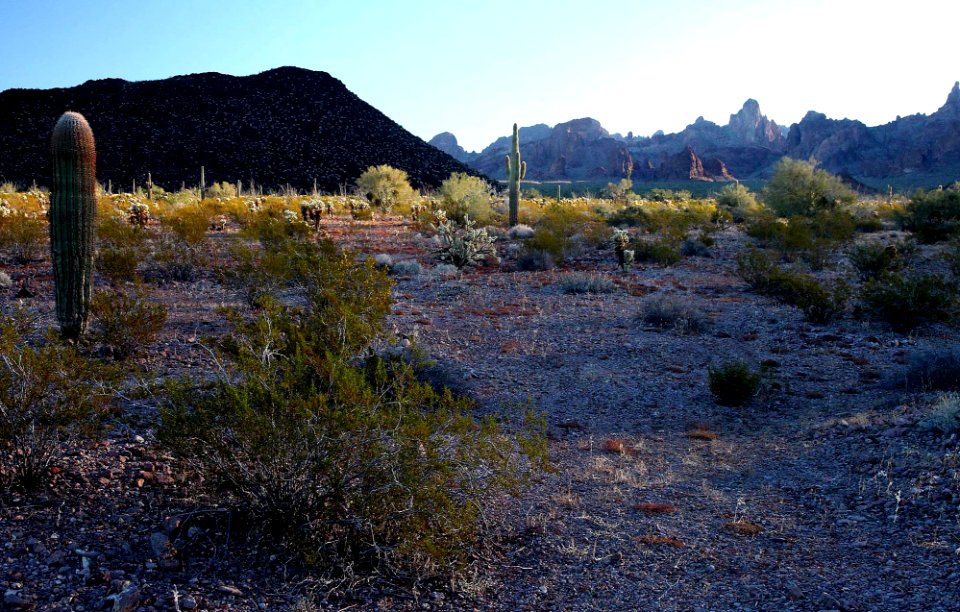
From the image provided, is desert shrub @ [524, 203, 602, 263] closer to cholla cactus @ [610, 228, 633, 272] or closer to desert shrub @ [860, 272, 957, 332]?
cholla cactus @ [610, 228, 633, 272]

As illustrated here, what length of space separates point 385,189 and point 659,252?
20.1m

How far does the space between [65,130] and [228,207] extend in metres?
18.2

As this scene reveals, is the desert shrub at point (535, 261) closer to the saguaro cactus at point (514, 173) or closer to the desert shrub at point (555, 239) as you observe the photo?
the desert shrub at point (555, 239)

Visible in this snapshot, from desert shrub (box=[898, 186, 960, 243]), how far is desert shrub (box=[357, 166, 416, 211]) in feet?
69.6

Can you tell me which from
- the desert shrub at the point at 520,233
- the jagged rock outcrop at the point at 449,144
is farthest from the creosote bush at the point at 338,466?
the jagged rock outcrop at the point at 449,144

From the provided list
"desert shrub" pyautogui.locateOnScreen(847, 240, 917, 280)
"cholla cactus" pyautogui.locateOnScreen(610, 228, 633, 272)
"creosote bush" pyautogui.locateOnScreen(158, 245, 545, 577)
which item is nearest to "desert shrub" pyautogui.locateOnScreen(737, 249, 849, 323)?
"desert shrub" pyautogui.locateOnScreen(847, 240, 917, 280)

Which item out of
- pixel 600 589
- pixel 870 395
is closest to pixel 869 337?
pixel 870 395

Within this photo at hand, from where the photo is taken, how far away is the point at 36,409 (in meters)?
4.57

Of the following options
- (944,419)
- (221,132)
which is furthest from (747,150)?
(944,419)

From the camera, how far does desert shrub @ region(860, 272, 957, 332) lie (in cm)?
1078

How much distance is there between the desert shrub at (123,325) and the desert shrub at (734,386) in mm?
6544

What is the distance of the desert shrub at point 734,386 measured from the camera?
7891mm

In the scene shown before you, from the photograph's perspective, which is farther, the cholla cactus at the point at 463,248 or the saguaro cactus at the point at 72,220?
the cholla cactus at the point at 463,248

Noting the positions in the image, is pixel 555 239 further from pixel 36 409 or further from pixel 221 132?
pixel 221 132
